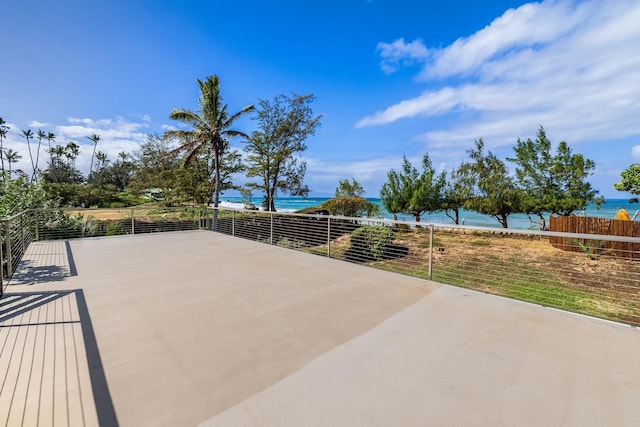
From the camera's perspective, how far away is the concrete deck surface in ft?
4.41

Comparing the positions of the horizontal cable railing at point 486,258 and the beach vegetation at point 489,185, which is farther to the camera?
the beach vegetation at point 489,185

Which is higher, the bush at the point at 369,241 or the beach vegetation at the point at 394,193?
the beach vegetation at the point at 394,193

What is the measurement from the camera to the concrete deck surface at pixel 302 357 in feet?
4.41

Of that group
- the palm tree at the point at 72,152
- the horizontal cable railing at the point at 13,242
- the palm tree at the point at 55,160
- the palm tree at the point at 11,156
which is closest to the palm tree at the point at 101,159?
the palm tree at the point at 72,152

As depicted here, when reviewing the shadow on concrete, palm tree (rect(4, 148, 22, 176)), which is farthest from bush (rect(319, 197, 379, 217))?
palm tree (rect(4, 148, 22, 176))

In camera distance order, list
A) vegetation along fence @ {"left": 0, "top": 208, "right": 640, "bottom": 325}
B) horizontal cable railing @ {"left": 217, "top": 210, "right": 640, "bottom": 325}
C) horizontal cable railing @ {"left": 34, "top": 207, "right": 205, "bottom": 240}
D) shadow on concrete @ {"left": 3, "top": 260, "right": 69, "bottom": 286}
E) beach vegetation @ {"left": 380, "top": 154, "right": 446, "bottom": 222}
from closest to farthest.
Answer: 1. shadow on concrete @ {"left": 3, "top": 260, "right": 69, "bottom": 286}
2. vegetation along fence @ {"left": 0, "top": 208, "right": 640, "bottom": 325}
3. horizontal cable railing @ {"left": 217, "top": 210, "right": 640, "bottom": 325}
4. horizontal cable railing @ {"left": 34, "top": 207, "right": 205, "bottom": 240}
5. beach vegetation @ {"left": 380, "top": 154, "right": 446, "bottom": 222}

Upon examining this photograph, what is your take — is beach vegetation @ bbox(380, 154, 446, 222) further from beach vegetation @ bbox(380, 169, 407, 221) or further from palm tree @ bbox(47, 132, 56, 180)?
palm tree @ bbox(47, 132, 56, 180)

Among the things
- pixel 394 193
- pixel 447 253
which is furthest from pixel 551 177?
pixel 447 253

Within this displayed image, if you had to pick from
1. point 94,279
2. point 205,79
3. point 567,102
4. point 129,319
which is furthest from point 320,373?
point 567,102

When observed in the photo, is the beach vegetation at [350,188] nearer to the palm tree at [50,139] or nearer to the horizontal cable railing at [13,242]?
the horizontal cable railing at [13,242]

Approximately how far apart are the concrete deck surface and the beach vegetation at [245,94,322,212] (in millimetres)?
11668

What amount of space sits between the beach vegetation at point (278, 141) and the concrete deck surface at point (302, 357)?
11668 mm

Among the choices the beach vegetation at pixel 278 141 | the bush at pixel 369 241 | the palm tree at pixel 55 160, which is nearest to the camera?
the bush at pixel 369 241

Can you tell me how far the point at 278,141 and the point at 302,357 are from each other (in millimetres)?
13805
